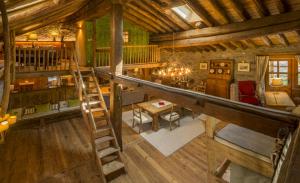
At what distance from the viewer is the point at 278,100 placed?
698 cm

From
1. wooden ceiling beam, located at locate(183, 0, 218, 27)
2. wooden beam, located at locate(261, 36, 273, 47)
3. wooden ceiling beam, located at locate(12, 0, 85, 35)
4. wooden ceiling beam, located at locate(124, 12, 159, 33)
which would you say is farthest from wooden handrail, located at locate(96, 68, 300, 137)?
wooden ceiling beam, located at locate(124, 12, 159, 33)

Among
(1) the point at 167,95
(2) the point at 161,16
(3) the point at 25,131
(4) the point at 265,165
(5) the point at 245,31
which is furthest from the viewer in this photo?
(2) the point at 161,16

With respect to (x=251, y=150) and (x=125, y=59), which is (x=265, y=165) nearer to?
(x=251, y=150)

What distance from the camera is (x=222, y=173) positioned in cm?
448

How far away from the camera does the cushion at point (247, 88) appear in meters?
7.96

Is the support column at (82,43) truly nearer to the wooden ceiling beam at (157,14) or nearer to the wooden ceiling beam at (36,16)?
the wooden ceiling beam at (157,14)

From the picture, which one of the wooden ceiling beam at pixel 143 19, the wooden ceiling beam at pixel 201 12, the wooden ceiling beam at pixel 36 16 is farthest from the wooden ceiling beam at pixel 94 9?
the wooden ceiling beam at pixel 201 12

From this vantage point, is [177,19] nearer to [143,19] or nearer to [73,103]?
[143,19]

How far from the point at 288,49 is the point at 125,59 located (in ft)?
24.0

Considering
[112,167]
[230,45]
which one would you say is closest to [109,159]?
[112,167]

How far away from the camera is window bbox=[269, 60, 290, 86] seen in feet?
25.2

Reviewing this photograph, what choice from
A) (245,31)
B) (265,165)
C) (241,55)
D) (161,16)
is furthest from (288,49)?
(265,165)

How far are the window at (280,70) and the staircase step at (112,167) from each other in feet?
25.8

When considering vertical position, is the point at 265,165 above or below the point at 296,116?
below
